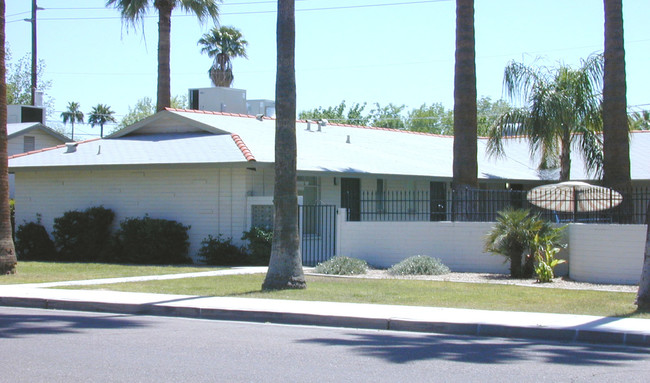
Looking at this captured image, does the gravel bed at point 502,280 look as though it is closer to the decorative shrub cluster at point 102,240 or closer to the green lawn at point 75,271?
the green lawn at point 75,271

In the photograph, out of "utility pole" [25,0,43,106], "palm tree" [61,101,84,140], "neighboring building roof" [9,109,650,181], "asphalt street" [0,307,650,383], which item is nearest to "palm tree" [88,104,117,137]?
"palm tree" [61,101,84,140]

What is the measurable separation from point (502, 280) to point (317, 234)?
7.56m

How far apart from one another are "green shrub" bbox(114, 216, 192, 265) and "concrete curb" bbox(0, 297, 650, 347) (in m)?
8.73

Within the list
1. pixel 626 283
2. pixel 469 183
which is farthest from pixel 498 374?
pixel 469 183

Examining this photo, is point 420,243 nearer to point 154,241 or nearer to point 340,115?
point 154,241

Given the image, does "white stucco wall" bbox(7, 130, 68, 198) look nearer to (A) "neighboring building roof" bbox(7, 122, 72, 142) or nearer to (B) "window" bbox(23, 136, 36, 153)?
(B) "window" bbox(23, 136, 36, 153)

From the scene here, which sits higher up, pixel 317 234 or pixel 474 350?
pixel 317 234

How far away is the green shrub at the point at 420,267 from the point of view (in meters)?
19.5

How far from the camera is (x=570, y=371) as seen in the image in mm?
8656

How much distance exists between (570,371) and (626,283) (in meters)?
9.53

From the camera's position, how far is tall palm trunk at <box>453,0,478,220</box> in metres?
21.0

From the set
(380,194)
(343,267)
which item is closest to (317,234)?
(380,194)

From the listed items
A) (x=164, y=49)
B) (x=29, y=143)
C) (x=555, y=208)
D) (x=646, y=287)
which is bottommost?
(x=646, y=287)

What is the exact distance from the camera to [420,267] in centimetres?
1955
